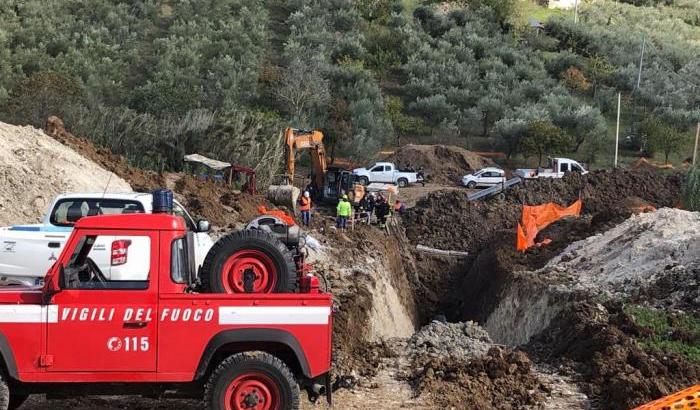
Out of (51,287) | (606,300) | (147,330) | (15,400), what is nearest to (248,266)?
(147,330)

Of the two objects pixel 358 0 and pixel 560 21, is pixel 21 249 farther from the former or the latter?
pixel 560 21

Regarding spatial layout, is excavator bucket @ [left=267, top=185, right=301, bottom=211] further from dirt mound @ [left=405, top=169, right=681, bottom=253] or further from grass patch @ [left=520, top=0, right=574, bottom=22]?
grass patch @ [left=520, top=0, right=574, bottom=22]

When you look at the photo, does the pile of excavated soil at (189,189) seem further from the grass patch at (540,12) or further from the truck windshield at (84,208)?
the grass patch at (540,12)

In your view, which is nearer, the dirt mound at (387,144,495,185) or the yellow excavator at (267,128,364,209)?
the yellow excavator at (267,128,364,209)

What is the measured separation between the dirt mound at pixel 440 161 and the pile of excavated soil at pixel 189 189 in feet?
60.3

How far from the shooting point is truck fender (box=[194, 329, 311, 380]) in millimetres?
7453

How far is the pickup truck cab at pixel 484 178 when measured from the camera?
41.5 metres

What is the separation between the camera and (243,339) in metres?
7.45

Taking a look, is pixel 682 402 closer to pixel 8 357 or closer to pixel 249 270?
pixel 249 270

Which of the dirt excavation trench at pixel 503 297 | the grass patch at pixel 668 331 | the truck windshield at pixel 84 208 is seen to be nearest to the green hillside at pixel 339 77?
the dirt excavation trench at pixel 503 297

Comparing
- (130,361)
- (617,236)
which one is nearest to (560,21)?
(617,236)

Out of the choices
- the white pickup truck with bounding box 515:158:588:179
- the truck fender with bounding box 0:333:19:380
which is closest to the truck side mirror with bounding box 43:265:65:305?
the truck fender with bounding box 0:333:19:380

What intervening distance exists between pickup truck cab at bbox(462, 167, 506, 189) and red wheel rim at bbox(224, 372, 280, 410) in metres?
34.7

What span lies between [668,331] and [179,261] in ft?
28.6
